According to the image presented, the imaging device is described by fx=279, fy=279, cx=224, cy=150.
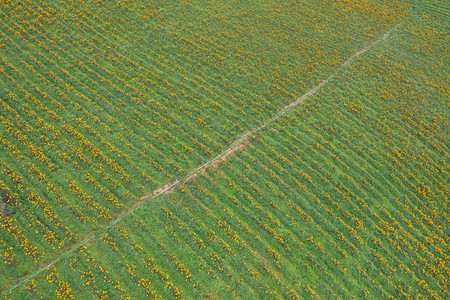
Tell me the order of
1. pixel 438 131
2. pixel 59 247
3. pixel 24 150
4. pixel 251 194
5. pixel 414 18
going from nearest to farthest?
pixel 59 247, pixel 24 150, pixel 251 194, pixel 438 131, pixel 414 18

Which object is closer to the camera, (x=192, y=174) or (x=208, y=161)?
(x=192, y=174)

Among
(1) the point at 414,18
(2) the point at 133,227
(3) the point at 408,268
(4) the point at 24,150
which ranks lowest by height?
(3) the point at 408,268

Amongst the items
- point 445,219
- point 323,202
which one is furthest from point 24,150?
point 445,219

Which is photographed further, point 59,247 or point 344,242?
point 344,242

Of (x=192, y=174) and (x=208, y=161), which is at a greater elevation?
(x=208, y=161)

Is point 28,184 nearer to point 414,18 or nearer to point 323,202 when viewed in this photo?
point 323,202

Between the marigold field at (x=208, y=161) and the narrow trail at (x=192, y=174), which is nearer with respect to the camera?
the narrow trail at (x=192, y=174)

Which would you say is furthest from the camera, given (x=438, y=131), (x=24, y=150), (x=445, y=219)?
(x=438, y=131)

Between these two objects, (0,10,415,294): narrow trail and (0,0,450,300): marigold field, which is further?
(0,0,450,300): marigold field
